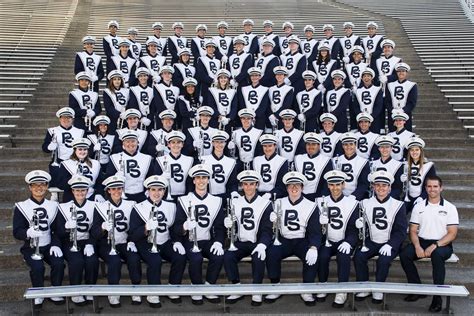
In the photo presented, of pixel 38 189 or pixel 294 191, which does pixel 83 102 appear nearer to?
pixel 38 189

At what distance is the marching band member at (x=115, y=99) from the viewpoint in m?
9.47

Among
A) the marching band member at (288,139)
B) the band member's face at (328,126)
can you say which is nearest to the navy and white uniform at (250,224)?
the marching band member at (288,139)

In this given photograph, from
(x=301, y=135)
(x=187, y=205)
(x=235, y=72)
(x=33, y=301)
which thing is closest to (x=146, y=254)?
(x=187, y=205)

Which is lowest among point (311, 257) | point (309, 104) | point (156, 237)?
point (311, 257)

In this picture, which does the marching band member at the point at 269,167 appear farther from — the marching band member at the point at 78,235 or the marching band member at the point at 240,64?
the marching band member at the point at 240,64

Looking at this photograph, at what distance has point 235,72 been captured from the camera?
10836 mm

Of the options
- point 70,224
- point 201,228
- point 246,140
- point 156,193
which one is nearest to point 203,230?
point 201,228

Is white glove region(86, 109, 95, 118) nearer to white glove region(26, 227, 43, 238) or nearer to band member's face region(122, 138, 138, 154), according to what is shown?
band member's face region(122, 138, 138, 154)

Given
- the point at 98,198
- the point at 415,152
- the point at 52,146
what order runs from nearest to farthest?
the point at 98,198
the point at 415,152
the point at 52,146

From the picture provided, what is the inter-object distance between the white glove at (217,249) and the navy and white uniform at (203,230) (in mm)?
33

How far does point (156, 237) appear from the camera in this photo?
671 centimetres

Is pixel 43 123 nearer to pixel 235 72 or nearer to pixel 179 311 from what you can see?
pixel 235 72

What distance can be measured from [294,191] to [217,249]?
1.08 metres

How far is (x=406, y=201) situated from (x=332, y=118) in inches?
66.9
